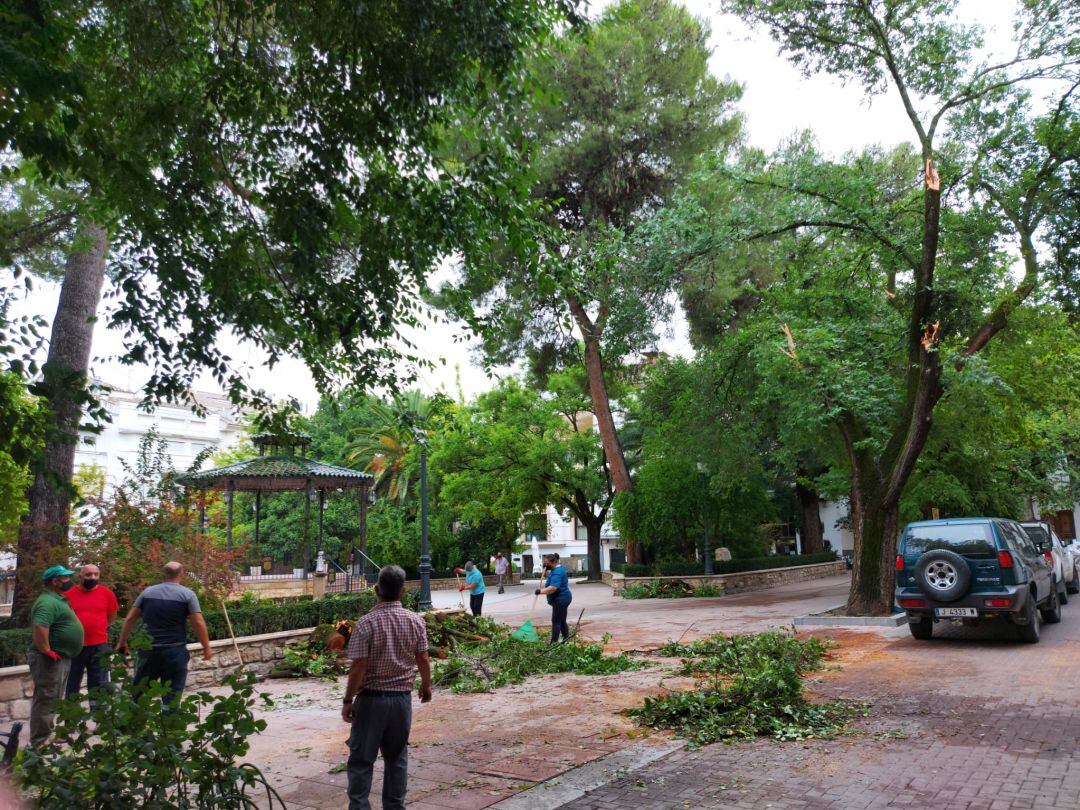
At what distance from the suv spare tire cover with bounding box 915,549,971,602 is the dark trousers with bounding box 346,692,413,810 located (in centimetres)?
940

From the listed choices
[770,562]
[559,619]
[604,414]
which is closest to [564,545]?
[770,562]

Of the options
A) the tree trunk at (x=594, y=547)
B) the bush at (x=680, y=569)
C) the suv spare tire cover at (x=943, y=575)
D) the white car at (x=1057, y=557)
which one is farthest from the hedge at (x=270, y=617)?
the tree trunk at (x=594, y=547)

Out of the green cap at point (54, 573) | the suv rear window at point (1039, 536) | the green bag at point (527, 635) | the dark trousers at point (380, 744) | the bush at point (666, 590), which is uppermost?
the green cap at point (54, 573)

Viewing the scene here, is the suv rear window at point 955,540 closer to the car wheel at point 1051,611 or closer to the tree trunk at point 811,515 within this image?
the car wheel at point 1051,611

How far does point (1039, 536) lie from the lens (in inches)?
711

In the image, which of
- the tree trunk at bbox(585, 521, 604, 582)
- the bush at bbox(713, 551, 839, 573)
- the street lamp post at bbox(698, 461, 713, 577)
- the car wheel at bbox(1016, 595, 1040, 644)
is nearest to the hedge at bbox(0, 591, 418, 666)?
the car wheel at bbox(1016, 595, 1040, 644)

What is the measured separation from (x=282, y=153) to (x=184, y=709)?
4.86m

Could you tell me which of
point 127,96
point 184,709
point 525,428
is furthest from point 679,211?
point 525,428

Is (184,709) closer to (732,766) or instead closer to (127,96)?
(732,766)

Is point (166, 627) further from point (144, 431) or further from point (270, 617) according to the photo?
point (144, 431)

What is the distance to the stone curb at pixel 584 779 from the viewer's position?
17.2 feet

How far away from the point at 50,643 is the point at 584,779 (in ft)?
15.6

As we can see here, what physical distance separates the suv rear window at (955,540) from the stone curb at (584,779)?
7.31 m

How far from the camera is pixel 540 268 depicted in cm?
738
